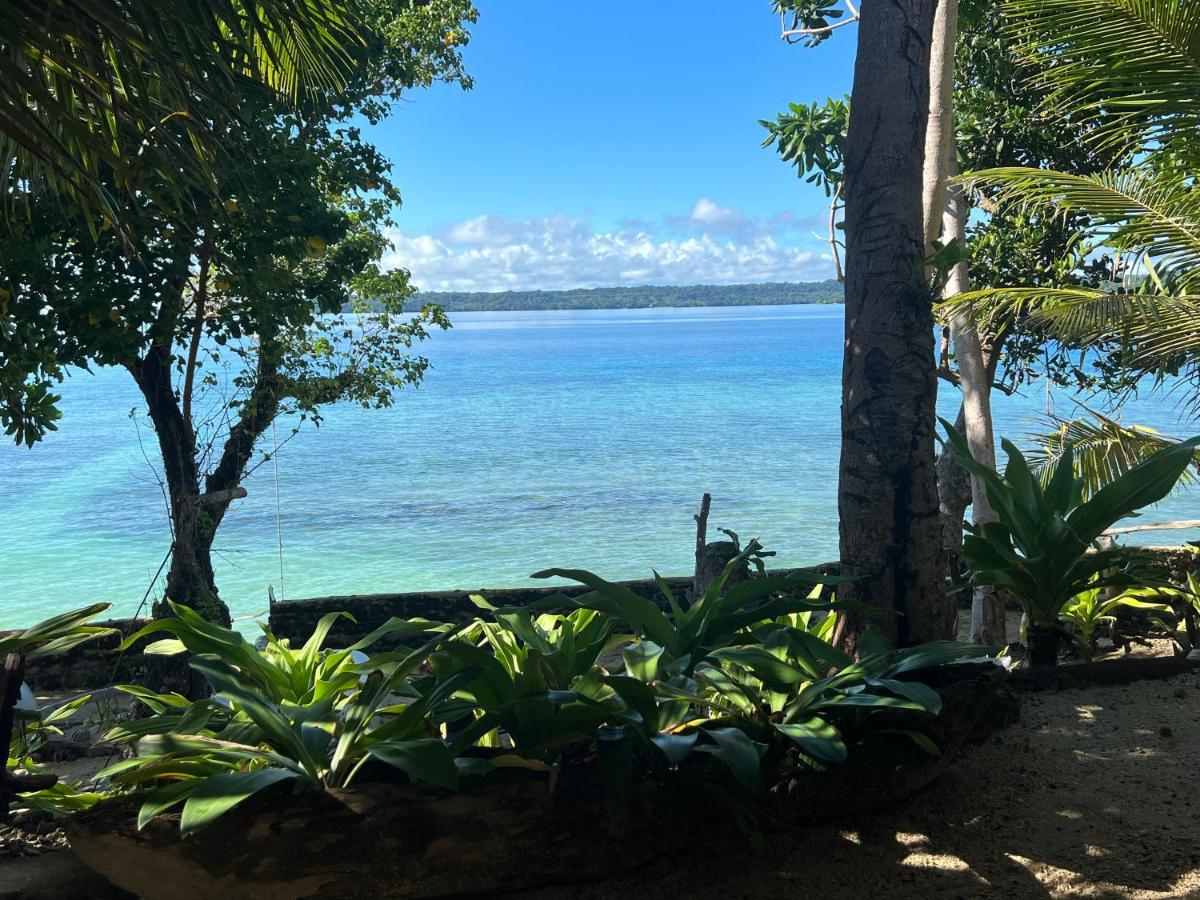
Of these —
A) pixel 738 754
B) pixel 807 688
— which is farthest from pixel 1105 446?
pixel 738 754

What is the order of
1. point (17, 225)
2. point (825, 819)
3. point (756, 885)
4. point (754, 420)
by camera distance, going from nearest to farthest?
1. point (756, 885)
2. point (825, 819)
3. point (17, 225)
4. point (754, 420)

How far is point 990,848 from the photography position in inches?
96.8

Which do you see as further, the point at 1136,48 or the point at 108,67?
the point at 1136,48

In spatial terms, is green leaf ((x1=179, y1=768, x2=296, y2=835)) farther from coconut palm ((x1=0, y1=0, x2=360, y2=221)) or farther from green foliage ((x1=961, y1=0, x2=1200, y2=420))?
green foliage ((x1=961, y1=0, x2=1200, y2=420))

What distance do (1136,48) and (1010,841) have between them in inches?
190

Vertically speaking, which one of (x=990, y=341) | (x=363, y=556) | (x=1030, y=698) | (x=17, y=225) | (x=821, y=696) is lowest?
(x=363, y=556)

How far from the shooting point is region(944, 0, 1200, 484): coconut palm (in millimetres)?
5473

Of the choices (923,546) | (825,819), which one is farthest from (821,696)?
(923,546)

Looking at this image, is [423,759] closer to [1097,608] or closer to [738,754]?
[738,754]

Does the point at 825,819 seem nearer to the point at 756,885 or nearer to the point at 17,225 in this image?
the point at 756,885

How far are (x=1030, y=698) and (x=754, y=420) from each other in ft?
123

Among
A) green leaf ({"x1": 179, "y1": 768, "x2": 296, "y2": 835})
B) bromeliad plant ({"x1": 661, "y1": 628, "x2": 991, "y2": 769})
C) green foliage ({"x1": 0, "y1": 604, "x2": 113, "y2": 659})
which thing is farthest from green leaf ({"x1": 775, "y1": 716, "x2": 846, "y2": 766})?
Answer: green foliage ({"x1": 0, "y1": 604, "x2": 113, "y2": 659})

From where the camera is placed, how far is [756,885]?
2.32 metres

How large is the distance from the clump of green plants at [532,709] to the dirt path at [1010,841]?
8.9 inches
